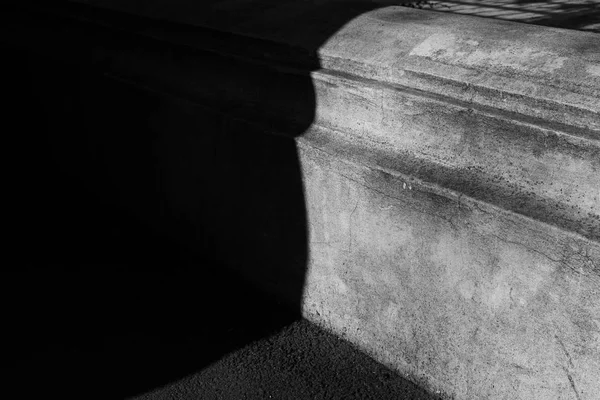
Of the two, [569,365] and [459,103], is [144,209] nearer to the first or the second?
[459,103]

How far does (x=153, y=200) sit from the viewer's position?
4348 mm

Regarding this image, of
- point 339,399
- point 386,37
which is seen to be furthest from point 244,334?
point 386,37

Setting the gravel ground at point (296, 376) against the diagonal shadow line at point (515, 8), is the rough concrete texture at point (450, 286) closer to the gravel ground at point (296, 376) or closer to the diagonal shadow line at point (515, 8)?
the gravel ground at point (296, 376)

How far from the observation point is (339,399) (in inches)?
127

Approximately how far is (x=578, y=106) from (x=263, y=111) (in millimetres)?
1436

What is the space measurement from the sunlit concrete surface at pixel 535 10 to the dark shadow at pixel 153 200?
2.82m

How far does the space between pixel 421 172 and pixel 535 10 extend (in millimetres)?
4454

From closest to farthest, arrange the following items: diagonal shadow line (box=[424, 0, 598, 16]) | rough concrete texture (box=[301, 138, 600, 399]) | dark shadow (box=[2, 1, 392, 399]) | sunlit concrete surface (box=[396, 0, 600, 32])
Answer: rough concrete texture (box=[301, 138, 600, 399]) → dark shadow (box=[2, 1, 392, 399]) → sunlit concrete surface (box=[396, 0, 600, 32]) → diagonal shadow line (box=[424, 0, 598, 16])

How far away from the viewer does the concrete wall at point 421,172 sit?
8.61ft

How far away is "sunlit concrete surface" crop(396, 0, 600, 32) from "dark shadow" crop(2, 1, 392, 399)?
9.27 ft

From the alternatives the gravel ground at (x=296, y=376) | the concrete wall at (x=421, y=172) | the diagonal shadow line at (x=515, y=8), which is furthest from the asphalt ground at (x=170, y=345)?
the diagonal shadow line at (x=515, y=8)

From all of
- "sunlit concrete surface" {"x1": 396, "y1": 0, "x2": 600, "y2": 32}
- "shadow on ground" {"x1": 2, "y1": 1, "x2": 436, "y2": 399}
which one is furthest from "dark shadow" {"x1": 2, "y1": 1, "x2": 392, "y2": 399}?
"sunlit concrete surface" {"x1": 396, "y1": 0, "x2": 600, "y2": 32}

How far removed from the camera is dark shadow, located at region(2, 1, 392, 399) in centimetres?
352

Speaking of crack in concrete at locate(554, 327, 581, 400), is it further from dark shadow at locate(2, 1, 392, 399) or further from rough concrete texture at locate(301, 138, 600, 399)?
dark shadow at locate(2, 1, 392, 399)
